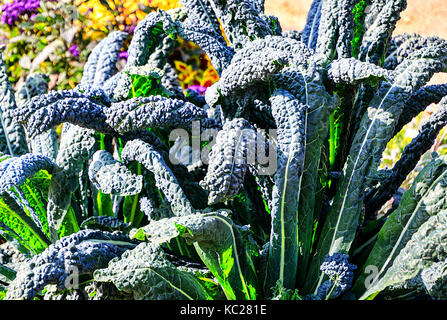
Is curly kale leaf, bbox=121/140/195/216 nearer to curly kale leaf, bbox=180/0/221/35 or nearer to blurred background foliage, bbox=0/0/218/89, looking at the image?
curly kale leaf, bbox=180/0/221/35

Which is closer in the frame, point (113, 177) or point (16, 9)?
point (113, 177)

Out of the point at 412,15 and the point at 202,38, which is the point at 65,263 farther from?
the point at 412,15

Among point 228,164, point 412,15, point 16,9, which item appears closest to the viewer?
point 228,164

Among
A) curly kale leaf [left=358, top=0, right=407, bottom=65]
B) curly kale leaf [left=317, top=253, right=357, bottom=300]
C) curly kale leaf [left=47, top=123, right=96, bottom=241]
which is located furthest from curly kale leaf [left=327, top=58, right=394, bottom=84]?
curly kale leaf [left=47, top=123, right=96, bottom=241]

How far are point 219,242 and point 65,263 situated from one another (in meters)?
0.40

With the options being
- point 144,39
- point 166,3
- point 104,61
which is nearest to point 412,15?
point 166,3

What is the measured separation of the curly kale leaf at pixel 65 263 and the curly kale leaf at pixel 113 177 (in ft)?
0.47

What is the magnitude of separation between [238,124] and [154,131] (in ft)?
1.58

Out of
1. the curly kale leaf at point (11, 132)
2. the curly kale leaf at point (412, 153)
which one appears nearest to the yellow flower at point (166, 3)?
the curly kale leaf at point (11, 132)

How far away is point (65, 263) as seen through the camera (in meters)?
1.36

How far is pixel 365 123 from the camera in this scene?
1540 mm

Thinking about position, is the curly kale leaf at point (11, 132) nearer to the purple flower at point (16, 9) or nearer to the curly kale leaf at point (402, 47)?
the curly kale leaf at point (402, 47)
